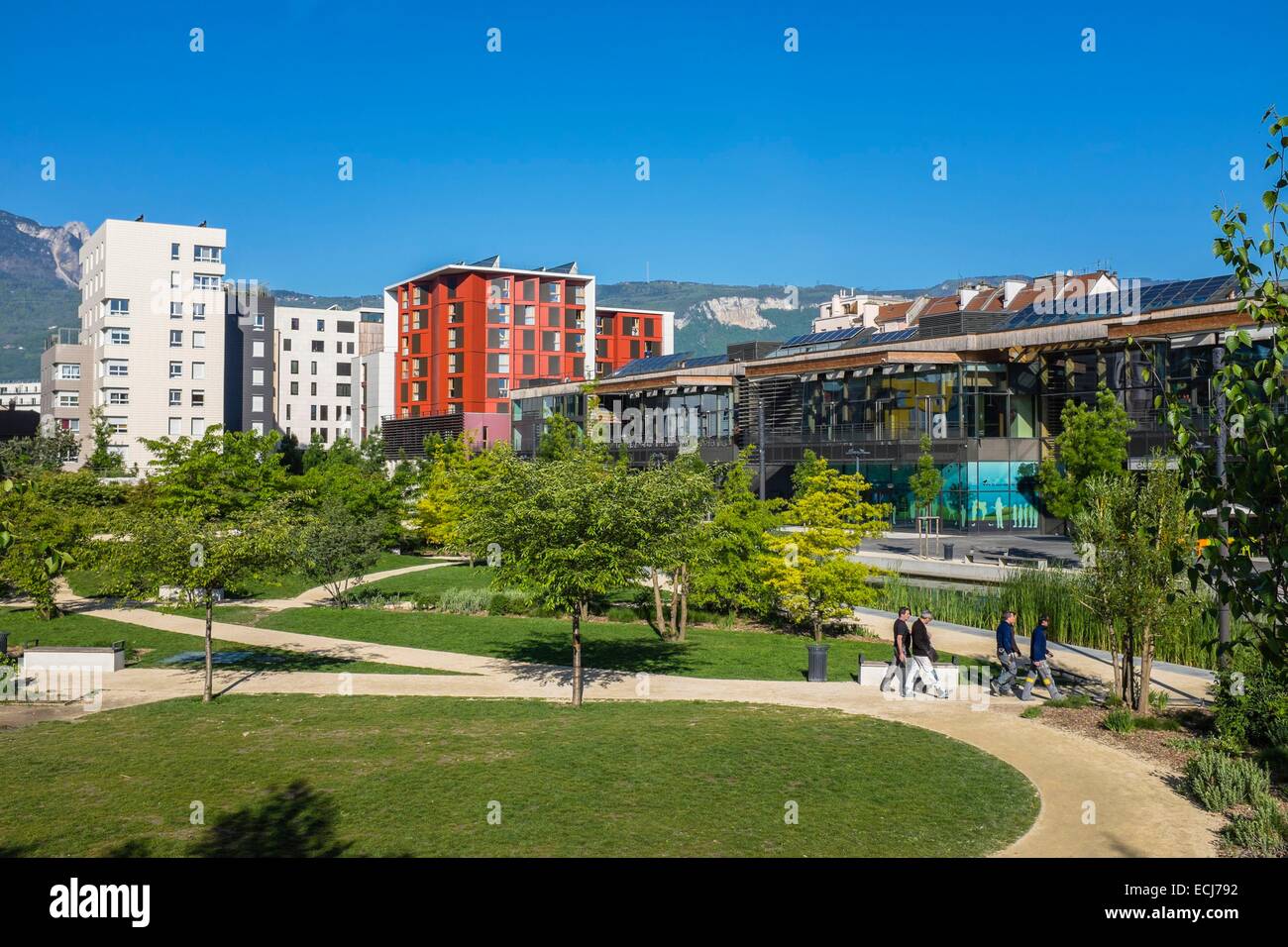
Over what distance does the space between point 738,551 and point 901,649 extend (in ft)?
27.7

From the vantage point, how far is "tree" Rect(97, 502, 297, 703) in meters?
18.7

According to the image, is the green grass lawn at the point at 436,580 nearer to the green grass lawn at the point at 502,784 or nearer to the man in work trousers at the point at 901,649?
the man in work trousers at the point at 901,649

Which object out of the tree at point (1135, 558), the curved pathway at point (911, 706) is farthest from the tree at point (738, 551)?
the tree at point (1135, 558)

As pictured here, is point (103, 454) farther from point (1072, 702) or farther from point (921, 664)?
point (1072, 702)

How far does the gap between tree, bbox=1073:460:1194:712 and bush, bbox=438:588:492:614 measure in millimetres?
18225

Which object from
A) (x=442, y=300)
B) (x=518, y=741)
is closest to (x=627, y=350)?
(x=442, y=300)

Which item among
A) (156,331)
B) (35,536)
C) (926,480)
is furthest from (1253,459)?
(156,331)

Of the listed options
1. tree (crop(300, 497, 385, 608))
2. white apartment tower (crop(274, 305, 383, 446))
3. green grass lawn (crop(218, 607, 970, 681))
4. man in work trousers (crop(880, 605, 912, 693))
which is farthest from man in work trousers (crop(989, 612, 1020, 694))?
white apartment tower (crop(274, 305, 383, 446))

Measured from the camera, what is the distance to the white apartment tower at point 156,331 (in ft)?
264

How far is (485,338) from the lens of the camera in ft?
324

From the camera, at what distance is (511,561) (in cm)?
1850
